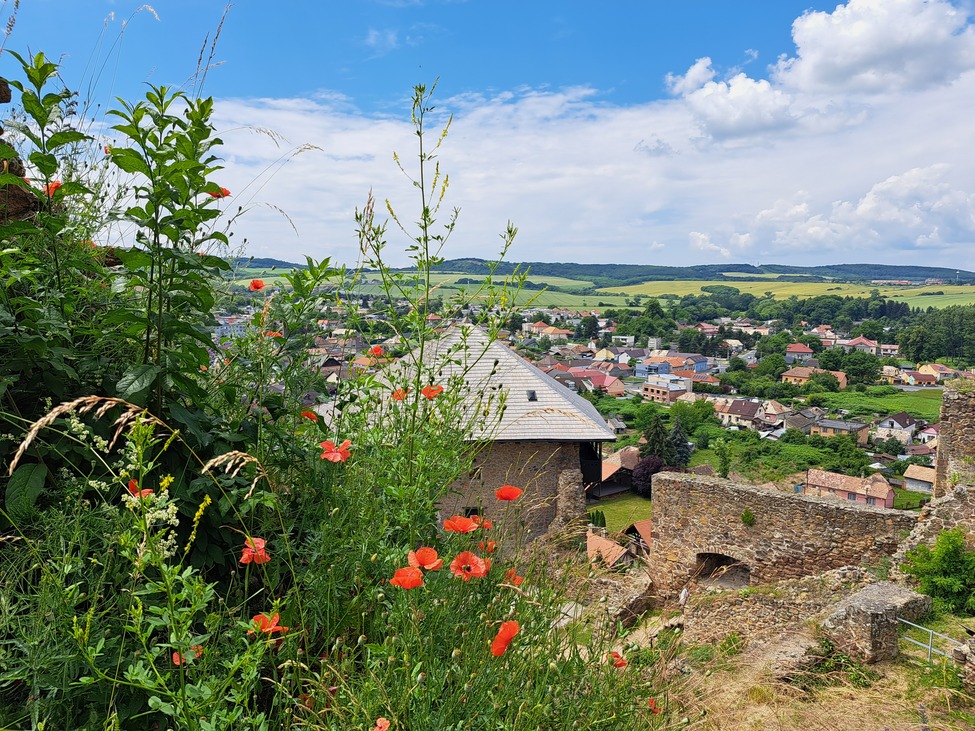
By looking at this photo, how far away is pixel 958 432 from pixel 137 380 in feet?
35.0

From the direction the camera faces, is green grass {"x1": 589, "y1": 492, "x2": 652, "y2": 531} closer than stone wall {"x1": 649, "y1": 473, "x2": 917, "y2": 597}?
No

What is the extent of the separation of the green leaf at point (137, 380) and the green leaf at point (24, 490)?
0.88 feet

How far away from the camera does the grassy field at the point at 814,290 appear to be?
382ft

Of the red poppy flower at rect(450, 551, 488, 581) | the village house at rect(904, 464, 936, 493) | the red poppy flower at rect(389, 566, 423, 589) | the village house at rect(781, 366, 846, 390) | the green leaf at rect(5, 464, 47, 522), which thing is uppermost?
the green leaf at rect(5, 464, 47, 522)

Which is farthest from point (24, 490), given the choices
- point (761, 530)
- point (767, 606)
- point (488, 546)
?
point (761, 530)

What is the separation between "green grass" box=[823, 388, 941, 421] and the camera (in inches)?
2210

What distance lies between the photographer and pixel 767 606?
7.61 m

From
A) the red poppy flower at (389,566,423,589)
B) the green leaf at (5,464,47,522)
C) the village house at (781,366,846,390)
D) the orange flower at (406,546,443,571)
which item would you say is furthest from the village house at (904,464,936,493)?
the green leaf at (5,464,47,522)

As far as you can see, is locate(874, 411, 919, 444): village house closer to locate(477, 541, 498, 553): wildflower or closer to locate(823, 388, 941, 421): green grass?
locate(823, 388, 941, 421): green grass

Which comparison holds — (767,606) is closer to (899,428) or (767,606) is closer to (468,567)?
(468,567)

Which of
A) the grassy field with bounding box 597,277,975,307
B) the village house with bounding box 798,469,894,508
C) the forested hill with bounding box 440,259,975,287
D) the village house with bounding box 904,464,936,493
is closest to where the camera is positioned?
the village house with bounding box 798,469,894,508

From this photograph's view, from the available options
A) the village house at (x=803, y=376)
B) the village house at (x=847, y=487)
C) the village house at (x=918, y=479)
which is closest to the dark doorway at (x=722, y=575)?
the village house at (x=847, y=487)

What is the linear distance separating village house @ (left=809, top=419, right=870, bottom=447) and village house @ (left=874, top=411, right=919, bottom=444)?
124 cm

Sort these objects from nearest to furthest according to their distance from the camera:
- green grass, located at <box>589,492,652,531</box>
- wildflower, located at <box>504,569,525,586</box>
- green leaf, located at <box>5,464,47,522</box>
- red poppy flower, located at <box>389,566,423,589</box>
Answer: red poppy flower, located at <box>389,566,423,589</box> < green leaf, located at <box>5,464,47,522</box> < wildflower, located at <box>504,569,525,586</box> < green grass, located at <box>589,492,652,531</box>
